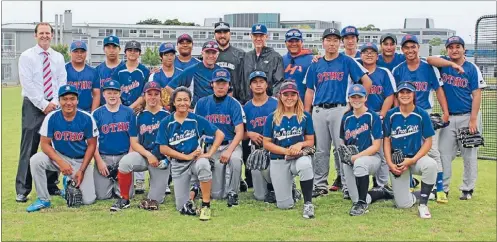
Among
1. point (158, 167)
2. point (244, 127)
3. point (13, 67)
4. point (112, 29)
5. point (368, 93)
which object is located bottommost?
point (158, 167)

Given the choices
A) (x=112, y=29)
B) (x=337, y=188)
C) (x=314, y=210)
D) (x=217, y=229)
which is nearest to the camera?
(x=217, y=229)

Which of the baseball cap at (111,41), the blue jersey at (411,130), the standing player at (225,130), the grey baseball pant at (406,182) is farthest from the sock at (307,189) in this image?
the baseball cap at (111,41)

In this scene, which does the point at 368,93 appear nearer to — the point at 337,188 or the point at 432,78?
the point at 432,78

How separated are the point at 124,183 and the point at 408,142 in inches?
131

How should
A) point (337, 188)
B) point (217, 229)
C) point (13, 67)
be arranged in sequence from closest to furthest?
point (217, 229), point (337, 188), point (13, 67)

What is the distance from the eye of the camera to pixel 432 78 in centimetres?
711

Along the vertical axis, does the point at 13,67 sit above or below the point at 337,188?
above

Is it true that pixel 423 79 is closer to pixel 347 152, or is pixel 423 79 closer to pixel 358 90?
pixel 358 90

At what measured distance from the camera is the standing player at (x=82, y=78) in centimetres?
738

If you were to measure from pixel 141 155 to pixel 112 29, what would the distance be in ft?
157

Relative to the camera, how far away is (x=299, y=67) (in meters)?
7.70

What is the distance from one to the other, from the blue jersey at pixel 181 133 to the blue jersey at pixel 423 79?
2584 mm

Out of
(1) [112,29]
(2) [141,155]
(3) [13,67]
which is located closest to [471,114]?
(2) [141,155]

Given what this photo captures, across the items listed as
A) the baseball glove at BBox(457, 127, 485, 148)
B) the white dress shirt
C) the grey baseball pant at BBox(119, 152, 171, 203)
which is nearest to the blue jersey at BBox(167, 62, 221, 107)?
the grey baseball pant at BBox(119, 152, 171, 203)
